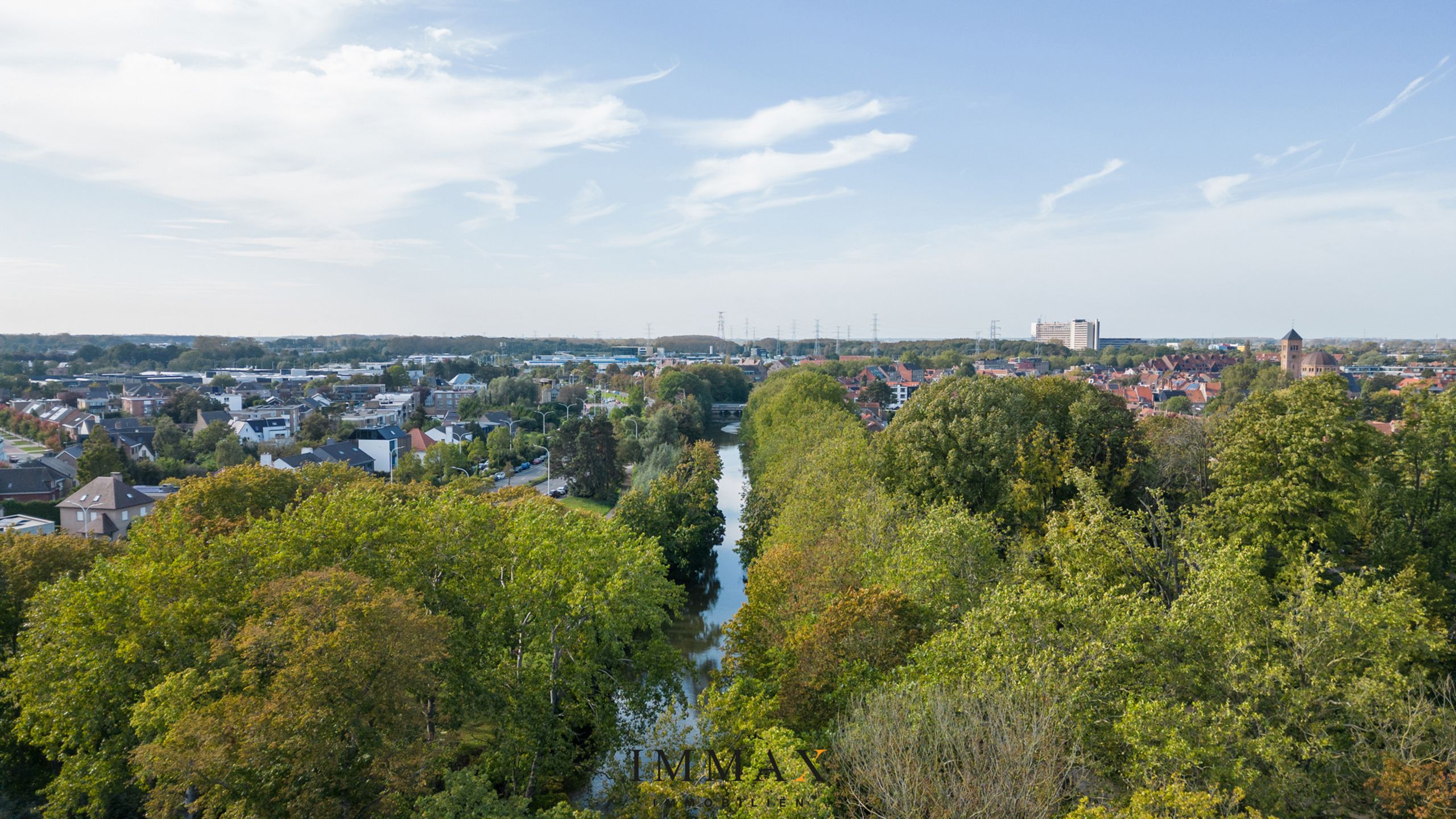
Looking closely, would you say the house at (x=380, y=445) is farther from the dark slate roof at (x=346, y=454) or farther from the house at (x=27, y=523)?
the house at (x=27, y=523)

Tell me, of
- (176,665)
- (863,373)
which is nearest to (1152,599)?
(176,665)

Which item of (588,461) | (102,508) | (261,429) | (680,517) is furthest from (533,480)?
(261,429)

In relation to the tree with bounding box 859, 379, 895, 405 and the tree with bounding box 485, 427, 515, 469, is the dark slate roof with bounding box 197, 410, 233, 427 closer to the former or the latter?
the tree with bounding box 485, 427, 515, 469

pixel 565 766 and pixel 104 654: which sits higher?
pixel 104 654

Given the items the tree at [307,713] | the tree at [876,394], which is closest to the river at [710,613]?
the tree at [307,713]

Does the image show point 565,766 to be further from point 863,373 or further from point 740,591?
point 863,373
